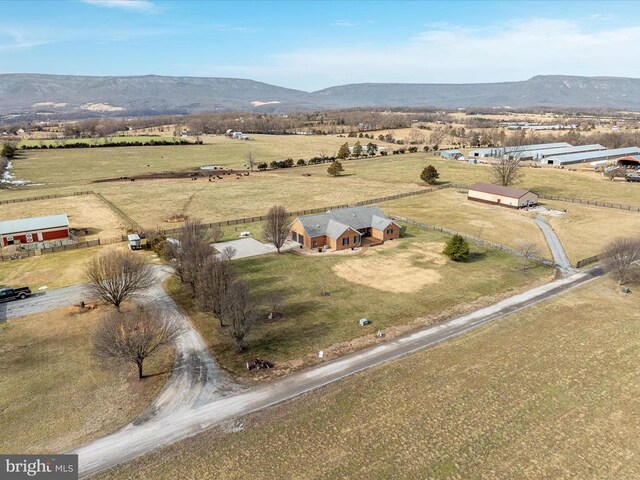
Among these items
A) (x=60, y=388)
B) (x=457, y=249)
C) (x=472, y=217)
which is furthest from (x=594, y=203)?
(x=60, y=388)

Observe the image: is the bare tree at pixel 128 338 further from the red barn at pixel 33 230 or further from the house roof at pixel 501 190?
the house roof at pixel 501 190

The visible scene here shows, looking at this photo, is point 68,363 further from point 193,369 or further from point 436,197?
point 436,197

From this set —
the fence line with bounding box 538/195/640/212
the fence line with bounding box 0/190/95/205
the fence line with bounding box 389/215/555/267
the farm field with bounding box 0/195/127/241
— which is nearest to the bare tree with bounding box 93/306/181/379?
the farm field with bounding box 0/195/127/241

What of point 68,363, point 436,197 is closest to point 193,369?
point 68,363

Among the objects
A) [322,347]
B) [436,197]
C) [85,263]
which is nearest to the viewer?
[322,347]

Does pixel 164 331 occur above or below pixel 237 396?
above

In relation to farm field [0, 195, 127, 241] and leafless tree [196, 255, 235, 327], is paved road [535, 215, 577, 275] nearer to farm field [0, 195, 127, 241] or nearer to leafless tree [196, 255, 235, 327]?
leafless tree [196, 255, 235, 327]
